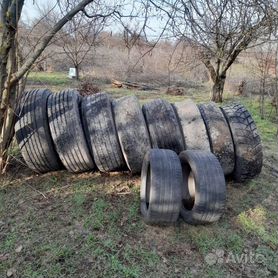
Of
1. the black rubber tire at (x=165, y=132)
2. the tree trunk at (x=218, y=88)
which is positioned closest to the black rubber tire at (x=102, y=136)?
the black rubber tire at (x=165, y=132)

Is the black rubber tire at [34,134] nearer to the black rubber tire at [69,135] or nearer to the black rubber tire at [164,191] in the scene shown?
the black rubber tire at [69,135]

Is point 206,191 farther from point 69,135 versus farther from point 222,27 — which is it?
point 222,27

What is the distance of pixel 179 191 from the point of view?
318 cm

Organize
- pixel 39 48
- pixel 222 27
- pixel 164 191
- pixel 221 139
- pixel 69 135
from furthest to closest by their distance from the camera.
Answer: pixel 222 27 → pixel 221 139 → pixel 69 135 → pixel 39 48 → pixel 164 191

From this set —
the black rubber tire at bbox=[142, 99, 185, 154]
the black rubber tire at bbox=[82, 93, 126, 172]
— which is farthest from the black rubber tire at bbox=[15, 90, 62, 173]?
the black rubber tire at bbox=[142, 99, 185, 154]

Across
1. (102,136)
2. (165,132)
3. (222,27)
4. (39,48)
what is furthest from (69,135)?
(222,27)

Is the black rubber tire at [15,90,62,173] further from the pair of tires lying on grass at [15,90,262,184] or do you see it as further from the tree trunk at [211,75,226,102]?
the tree trunk at [211,75,226,102]

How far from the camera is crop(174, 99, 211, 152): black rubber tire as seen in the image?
13.5ft

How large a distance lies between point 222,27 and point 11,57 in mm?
6574

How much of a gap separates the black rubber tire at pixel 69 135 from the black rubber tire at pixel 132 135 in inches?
19.5

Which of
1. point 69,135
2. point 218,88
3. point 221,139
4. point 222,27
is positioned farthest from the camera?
point 218,88

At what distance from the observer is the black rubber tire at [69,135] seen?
4035 millimetres

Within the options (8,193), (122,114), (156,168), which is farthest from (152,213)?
(8,193)

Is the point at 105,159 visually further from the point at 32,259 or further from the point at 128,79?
the point at 128,79
